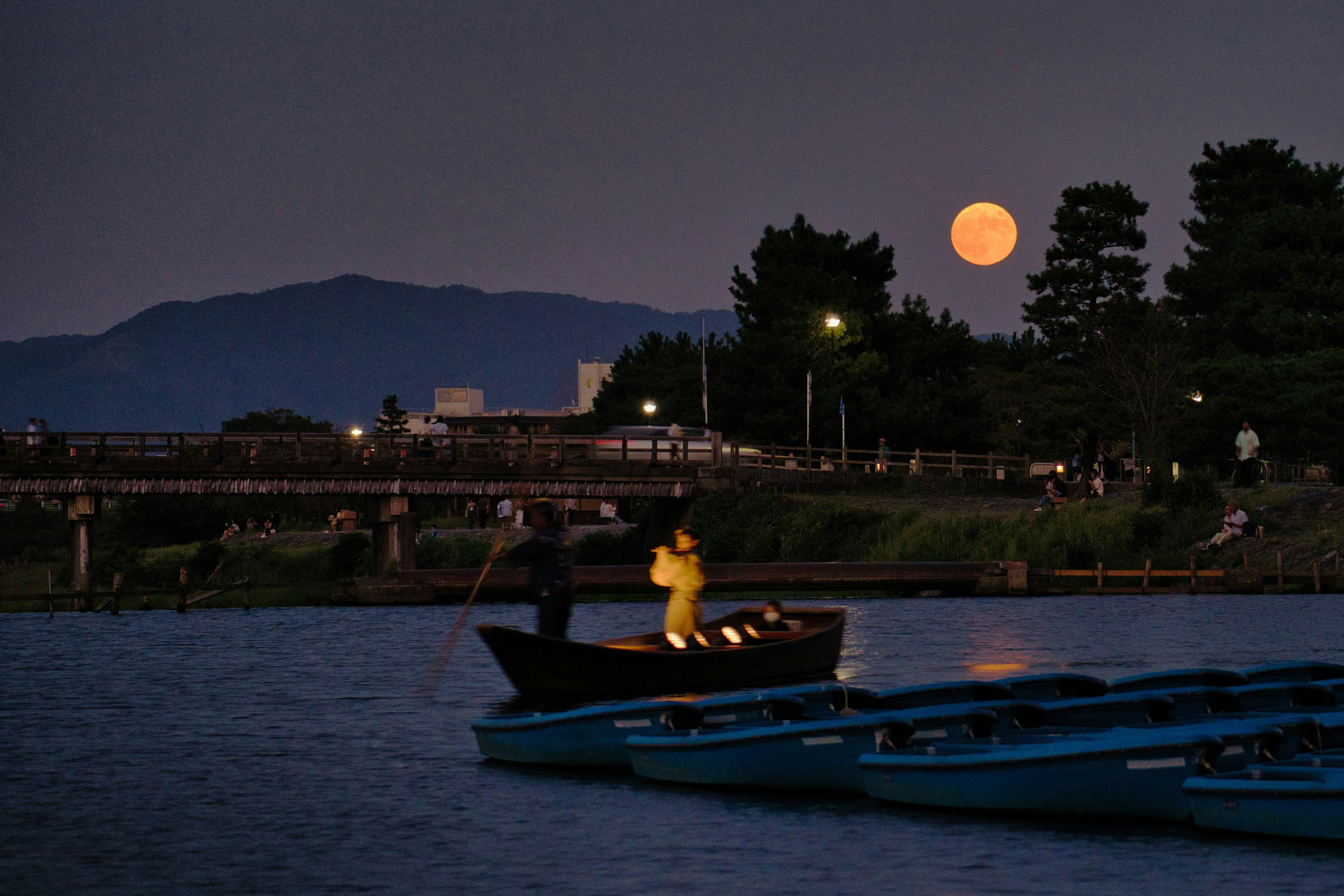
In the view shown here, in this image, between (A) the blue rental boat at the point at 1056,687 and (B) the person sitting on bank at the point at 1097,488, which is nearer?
(A) the blue rental boat at the point at 1056,687

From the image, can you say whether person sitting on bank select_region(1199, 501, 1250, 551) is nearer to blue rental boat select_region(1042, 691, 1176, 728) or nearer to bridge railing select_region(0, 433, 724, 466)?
bridge railing select_region(0, 433, 724, 466)

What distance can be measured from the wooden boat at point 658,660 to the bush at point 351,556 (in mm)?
39609

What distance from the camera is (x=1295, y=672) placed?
764 inches

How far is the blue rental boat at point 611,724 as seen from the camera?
52.4ft

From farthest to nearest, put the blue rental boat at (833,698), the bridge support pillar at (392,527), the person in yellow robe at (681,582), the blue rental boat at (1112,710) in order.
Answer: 1. the bridge support pillar at (392,527)
2. the person in yellow robe at (681,582)
3. the blue rental boat at (833,698)
4. the blue rental boat at (1112,710)

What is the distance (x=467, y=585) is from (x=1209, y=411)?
3054 cm

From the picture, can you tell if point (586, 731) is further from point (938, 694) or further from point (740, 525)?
point (740, 525)

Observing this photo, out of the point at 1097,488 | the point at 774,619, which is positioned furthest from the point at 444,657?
the point at 1097,488

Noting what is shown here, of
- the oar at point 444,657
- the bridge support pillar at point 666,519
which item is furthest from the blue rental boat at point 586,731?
the bridge support pillar at point 666,519

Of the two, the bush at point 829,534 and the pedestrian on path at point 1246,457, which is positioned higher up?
the pedestrian on path at point 1246,457

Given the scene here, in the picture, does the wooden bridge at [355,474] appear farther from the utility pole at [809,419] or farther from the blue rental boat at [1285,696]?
the blue rental boat at [1285,696]

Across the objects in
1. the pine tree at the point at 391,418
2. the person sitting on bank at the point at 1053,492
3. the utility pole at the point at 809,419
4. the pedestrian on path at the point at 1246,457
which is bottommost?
the person sitting on bank at the point at 1053,492

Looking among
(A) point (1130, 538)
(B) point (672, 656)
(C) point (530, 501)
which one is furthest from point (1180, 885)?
(C) point (530, 501)

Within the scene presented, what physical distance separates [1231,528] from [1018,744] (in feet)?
98.4
